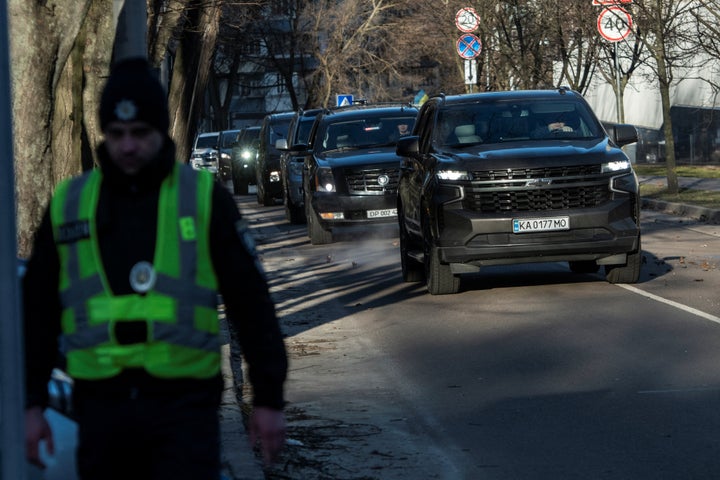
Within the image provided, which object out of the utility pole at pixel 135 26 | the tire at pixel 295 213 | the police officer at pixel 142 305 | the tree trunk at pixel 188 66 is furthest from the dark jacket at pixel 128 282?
the tire at pixel 295 213

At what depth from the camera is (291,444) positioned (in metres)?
7.65

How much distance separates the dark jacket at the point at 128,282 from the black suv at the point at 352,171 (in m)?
17.0

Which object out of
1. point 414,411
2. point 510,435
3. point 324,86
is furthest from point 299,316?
point 324,86

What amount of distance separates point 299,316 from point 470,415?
511cm

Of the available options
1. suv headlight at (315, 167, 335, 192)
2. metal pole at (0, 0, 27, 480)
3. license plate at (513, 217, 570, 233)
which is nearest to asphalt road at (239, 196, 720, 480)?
license plate at (513, 217, 570, 233)

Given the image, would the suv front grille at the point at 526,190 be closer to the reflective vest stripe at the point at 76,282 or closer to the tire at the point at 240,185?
the reflective vest stripe at the point at 76,282

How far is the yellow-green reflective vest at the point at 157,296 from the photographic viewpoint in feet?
11.9

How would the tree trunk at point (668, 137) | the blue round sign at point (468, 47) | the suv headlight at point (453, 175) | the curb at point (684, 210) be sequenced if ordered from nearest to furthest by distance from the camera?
the suv headlight at point (453, 175), the curb at point (684, 210), the tree trunk at point (668, 137), the blue round sign at point (468, 47)

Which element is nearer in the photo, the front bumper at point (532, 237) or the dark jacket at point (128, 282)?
the dark jacket at point (128, 282)

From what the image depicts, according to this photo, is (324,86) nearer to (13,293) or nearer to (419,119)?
(419,119)

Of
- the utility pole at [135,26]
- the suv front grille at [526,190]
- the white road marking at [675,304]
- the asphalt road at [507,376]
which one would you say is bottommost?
the asphalt road at [507,376]

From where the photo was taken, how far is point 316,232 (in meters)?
21.6

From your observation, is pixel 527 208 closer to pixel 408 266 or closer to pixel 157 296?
pixel 408 266

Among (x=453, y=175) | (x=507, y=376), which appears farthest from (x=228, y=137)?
(x=507, y=376)
